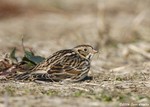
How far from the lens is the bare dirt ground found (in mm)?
7320

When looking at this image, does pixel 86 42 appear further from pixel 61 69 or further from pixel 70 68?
pixel 61 69

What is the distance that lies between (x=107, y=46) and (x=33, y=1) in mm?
7029

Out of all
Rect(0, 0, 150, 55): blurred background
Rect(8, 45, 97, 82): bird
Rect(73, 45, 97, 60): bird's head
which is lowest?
Rect(8, 45, 97, 82): bird

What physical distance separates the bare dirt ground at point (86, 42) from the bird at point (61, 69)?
14 centimetres

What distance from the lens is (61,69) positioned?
8.45m

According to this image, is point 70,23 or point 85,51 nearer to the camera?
point 85,51

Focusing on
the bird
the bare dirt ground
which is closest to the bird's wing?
the bird

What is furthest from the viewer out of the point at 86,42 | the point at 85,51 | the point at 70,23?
the point at 70,23

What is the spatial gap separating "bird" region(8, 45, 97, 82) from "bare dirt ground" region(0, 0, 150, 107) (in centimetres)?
14

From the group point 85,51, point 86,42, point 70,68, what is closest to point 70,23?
point 86,42

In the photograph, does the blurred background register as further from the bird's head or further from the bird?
the bird

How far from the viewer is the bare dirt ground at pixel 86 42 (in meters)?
7.32

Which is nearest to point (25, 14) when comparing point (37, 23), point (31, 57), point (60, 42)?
point (37, 23)

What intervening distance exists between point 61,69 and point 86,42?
487 centimetres
